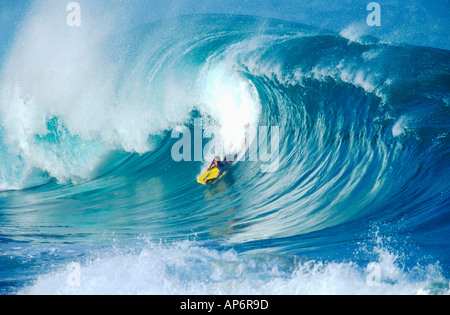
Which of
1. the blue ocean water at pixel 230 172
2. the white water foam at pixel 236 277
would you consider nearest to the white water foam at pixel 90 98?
the blue ocean water at pixel 230 172

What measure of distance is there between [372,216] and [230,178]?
137 inches

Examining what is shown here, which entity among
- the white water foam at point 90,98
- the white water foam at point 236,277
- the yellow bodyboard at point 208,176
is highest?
the white water foam at point 90,98

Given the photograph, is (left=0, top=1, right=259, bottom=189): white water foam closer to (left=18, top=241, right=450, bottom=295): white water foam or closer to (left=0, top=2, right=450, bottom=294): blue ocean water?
(left=0, top=2, right=450, bottom=294): blue ocean water

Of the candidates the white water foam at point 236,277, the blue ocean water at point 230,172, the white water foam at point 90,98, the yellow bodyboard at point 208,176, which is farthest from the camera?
the white water foam at point 90,98

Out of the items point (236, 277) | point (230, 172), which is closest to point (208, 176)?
point (230, 172)

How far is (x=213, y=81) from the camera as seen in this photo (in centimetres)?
1161

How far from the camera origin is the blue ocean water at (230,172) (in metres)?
3.80

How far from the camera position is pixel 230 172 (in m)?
8.32

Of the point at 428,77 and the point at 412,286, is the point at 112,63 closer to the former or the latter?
the point at 428,77

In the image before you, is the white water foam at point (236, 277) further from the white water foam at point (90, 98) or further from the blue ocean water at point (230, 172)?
the white water foam at point (90, 98)

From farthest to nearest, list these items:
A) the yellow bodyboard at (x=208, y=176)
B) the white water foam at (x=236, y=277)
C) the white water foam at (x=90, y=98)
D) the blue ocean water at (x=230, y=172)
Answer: the white water foam at (x=90, y=98) → the yellow bodyboard at (x=208, y=176) → the blue ocean water at (x=230, y=172) → the white water foam at (x=236, y=277)

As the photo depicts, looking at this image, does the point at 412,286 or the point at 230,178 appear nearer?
the point at 412,286
